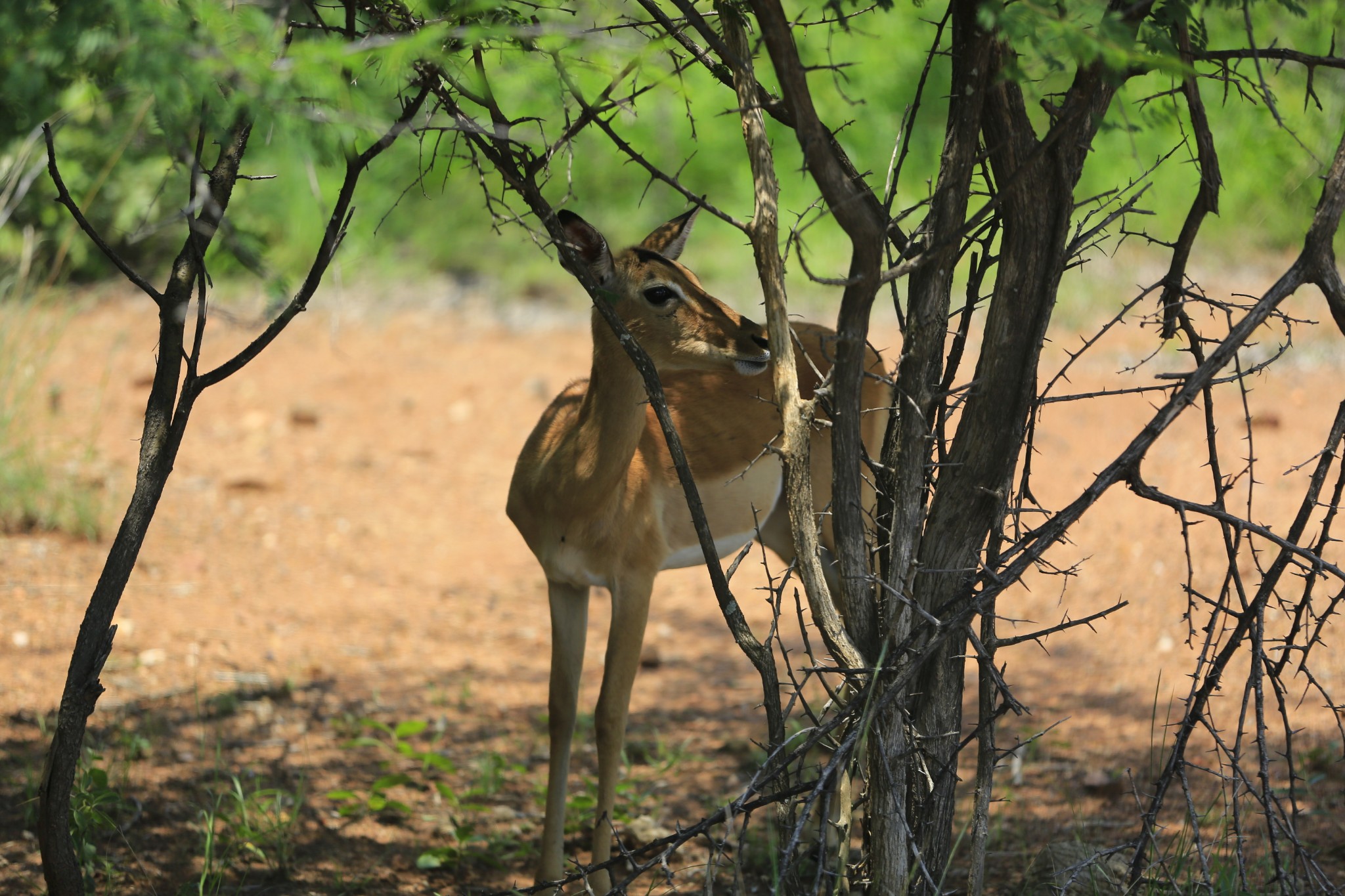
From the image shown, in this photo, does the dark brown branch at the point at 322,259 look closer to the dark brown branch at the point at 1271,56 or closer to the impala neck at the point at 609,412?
the impala neck at the point at 609,412

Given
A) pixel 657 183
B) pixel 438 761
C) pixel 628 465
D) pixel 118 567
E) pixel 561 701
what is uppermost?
pixel 657 183

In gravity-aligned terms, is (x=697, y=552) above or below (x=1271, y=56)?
below

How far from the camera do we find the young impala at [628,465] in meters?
3.34

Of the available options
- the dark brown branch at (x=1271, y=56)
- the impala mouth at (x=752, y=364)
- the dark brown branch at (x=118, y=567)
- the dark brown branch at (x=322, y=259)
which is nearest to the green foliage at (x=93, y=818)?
the dark brown branch at (x=118, y=567)

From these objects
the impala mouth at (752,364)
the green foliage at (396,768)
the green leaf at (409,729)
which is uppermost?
the impala mouth at (752,364)

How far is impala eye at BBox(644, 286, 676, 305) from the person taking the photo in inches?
132

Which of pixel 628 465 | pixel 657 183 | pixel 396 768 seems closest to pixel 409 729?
pixel 396 768

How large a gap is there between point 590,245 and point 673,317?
31 centimetres

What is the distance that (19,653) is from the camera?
4.45 metres

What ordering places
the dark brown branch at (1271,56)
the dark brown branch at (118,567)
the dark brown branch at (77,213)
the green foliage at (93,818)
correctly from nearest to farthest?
the dark brown branch at (1271,56) → the dark brown branch at (77,213) → the dark brown branch at (118,567) → the green foliage at (93,818)

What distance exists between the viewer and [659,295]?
3.35m

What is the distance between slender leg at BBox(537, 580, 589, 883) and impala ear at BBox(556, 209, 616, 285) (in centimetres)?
99

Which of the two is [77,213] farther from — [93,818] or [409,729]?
[409,729]

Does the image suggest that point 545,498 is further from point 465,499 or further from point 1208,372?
point 465,499
